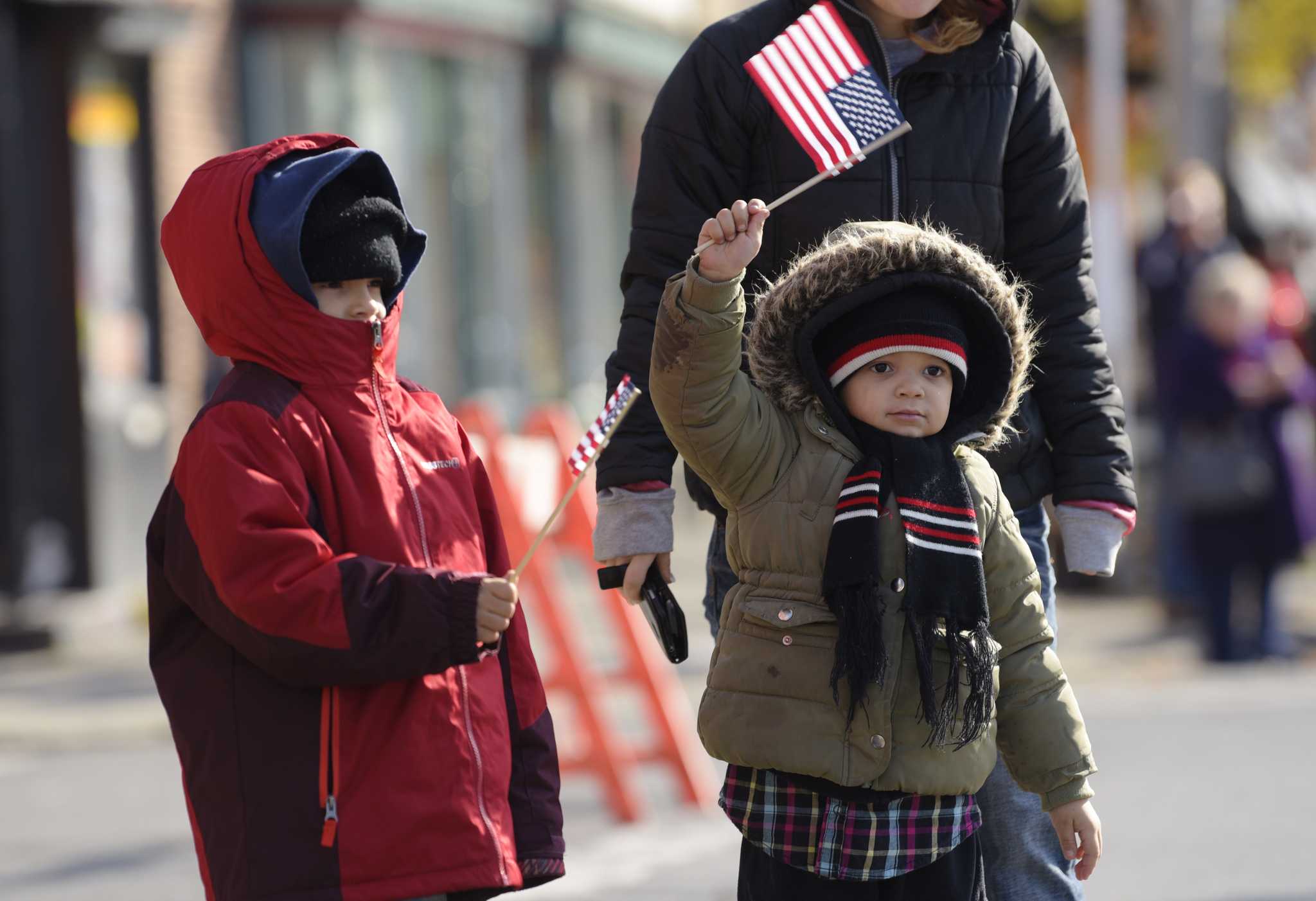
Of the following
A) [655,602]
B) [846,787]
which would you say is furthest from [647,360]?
[846,787]

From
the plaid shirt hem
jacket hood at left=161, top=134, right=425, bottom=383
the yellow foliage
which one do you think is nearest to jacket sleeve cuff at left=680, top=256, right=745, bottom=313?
jacket hood at left=161, top=134, right=425, bottom=383

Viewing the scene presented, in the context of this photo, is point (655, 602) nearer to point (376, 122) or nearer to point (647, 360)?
point (647, 360)

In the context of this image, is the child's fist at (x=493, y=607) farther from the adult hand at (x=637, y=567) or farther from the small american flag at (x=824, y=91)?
the small american flag at (x=824, y=91)

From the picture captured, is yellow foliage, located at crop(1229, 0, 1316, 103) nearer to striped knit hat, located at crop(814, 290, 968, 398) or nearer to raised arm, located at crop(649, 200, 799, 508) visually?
striped knit hat, located at crop(814, 290, 968, 398)

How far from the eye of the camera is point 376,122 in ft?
44.1

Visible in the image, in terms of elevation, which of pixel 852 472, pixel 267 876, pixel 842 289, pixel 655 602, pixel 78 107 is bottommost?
pixel 267 876

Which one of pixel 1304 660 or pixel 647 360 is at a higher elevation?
pixel 647 360

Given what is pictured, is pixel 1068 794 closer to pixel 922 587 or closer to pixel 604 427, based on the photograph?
pixel 922 587

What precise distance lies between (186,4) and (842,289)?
9232mm

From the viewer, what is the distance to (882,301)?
3088mm

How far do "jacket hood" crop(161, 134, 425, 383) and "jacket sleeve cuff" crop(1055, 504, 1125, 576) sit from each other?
3.76 feet

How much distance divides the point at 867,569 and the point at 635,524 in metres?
0.53

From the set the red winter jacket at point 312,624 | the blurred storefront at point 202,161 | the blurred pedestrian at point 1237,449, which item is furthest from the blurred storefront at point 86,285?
the red winter jacket at point 312,624

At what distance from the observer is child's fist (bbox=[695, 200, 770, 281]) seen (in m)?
2.84
